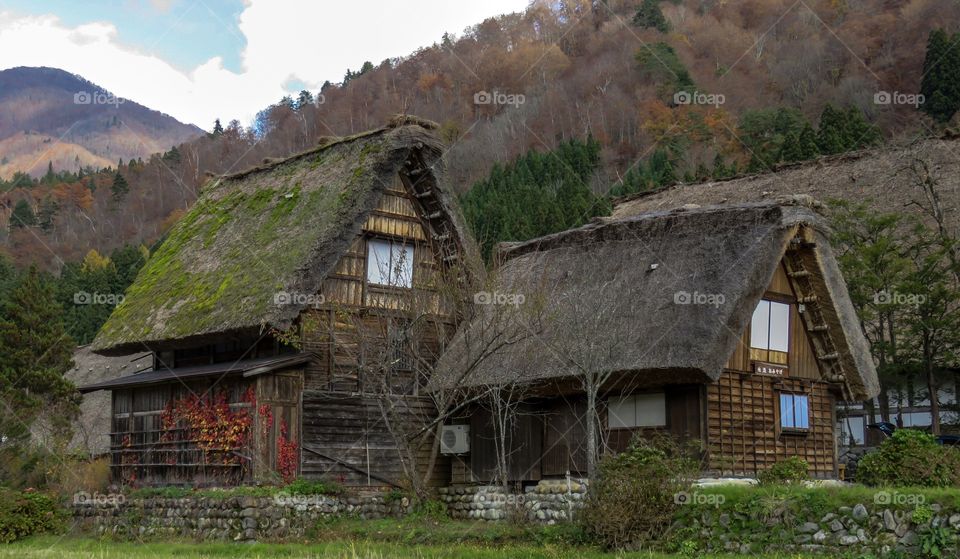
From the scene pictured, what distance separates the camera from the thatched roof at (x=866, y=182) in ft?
107

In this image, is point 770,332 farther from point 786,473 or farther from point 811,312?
point 786,473

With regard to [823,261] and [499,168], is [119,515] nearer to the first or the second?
[823,261]

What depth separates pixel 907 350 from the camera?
2828cm

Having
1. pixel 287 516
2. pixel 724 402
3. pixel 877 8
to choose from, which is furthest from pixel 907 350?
pixel 877 8

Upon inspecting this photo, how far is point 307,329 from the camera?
2234 cm

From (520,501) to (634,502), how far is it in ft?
16.3

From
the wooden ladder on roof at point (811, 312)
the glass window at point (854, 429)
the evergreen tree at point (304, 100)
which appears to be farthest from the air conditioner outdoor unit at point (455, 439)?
the evergreen tree at point (304, 100)

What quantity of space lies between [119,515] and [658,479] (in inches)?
515

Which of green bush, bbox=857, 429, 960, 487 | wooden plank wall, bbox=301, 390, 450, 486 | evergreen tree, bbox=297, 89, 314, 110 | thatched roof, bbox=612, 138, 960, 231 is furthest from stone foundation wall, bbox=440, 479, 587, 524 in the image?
evergreen tree, bbox=297, 89, 314, 110

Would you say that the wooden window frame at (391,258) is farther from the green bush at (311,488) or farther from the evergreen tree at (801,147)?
the evergreen tree at (801,147)

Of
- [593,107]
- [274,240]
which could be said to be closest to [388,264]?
[274,240]

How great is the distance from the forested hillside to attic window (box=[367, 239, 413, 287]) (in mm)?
22308

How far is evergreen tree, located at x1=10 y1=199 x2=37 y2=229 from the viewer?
95.3 m

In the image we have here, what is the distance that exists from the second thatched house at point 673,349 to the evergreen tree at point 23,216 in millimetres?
82066
